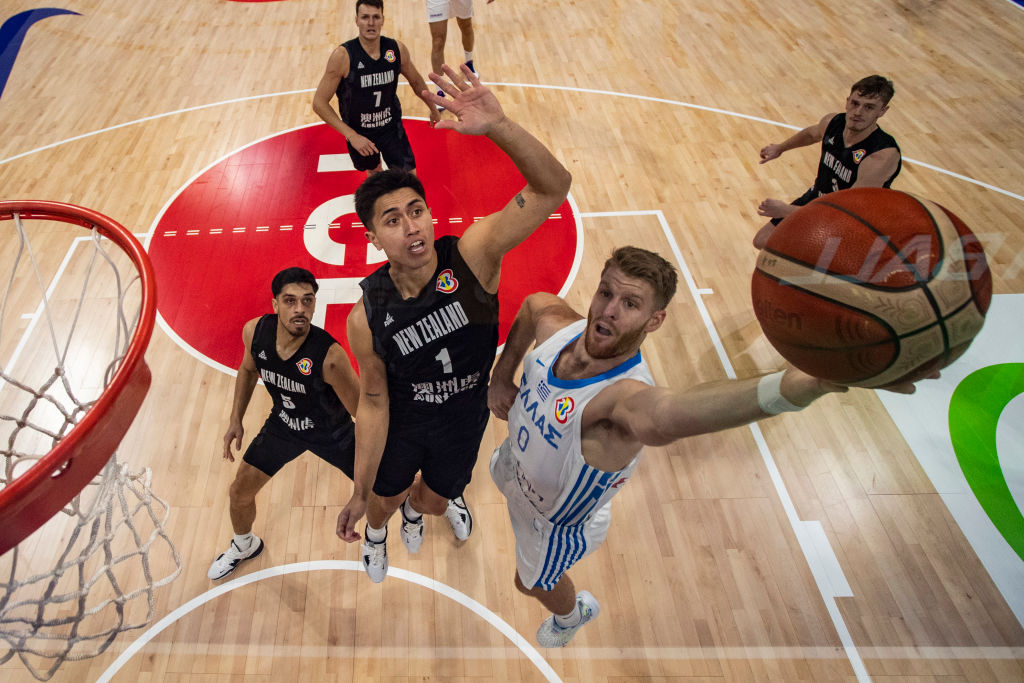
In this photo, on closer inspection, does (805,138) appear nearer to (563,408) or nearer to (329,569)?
(563,408)

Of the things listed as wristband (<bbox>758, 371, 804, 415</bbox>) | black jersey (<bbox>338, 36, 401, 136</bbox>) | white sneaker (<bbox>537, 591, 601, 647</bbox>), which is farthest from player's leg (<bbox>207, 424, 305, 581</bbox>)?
black jersey (<bbox>338, 36, 401, 136</bbox>)

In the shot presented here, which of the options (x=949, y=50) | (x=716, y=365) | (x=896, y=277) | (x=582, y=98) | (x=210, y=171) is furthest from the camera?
(x=949, y=50)

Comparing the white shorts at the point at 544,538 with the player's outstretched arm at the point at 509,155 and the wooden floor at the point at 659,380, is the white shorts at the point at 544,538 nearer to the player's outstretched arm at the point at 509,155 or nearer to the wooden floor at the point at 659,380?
the wooden floor at the point at 659,380

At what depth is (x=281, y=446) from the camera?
11.1ft

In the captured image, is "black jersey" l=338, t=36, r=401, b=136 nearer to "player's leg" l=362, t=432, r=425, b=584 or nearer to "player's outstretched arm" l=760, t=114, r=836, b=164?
"player's outstretched arm" l=760, t=114, r=836, b=164

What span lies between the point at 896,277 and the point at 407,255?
164cm

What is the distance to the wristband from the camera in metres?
1.58

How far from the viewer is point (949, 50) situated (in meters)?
8.50

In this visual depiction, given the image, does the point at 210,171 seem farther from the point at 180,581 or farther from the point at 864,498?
the point at 864,498

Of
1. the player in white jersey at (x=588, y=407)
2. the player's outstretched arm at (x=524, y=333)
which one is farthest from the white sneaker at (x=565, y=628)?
the player's outstretched arm at (x=524, y=333)

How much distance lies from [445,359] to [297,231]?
145 inches

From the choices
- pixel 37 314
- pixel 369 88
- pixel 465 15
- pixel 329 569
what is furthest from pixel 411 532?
pixel 465 15

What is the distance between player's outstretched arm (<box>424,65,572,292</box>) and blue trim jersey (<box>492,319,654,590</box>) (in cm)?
45

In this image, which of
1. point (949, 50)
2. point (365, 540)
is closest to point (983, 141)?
point (949, 50)
